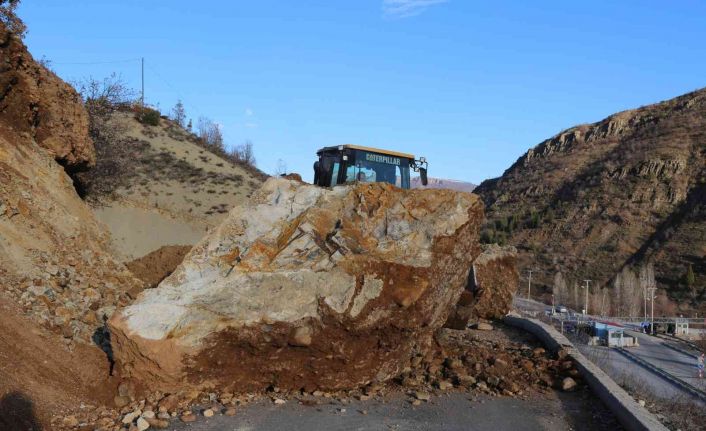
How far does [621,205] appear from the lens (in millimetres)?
74500

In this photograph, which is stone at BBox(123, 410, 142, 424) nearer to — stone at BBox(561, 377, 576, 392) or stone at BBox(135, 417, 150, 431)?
stone at BBox(135, 417, 150, 431)

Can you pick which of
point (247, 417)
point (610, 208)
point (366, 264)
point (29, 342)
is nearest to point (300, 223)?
point (366, 264)

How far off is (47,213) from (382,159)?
594 cm

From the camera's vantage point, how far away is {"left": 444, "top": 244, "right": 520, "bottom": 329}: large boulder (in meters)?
15.5

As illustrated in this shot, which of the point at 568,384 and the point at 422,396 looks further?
the point at 568,384

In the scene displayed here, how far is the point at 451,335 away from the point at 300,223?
4.78 meters

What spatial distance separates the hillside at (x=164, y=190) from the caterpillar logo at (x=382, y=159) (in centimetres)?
477

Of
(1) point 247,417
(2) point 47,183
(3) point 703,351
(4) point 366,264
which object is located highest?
(2) point 47,183

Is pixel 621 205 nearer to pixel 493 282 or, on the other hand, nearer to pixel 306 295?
pixel 493 282

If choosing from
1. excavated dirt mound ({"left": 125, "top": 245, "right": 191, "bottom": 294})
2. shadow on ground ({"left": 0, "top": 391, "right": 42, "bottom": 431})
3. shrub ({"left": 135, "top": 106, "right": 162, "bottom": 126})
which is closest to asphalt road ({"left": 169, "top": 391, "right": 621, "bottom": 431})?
shadow on ground ({"left": 0, "top": 391, "right": 42, "bottom": 431})

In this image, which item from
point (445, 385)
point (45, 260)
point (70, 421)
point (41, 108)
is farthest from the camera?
point (41, 108)

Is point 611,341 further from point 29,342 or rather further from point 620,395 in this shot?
point 29,342

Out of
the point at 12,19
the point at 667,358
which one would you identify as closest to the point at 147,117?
the point at 12,19

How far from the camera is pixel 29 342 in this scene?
6957 mm
